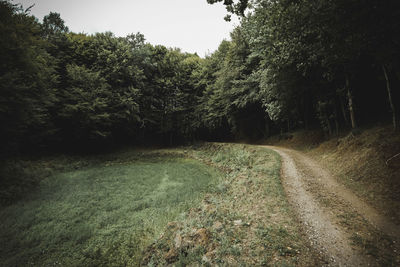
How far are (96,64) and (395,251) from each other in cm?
3035

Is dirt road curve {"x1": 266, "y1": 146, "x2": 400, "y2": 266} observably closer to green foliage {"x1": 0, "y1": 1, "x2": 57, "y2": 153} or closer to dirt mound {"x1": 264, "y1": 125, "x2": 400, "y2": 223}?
dirt mound {"x1": 264, "y1": 125, "x2": 400, "y2": 223}

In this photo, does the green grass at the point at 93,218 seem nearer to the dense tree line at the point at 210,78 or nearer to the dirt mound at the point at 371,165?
the dirt mound at the point at 371,165

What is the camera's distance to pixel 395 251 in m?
3.38

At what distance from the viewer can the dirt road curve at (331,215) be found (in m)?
3.40

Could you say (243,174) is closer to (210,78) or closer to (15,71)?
(15,71)

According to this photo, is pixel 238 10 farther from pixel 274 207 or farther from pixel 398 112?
pixel 398 112

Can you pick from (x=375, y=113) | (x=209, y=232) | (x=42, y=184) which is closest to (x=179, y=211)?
(x=209, y=232)

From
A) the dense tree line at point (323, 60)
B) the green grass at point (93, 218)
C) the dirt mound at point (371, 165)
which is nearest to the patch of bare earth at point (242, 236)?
the green grass at point (93, 218)

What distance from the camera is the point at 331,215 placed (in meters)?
4.75

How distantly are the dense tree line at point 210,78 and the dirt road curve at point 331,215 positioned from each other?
5.25 metres

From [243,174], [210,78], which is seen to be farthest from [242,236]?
[210,78]

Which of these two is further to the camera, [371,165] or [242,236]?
[371,165]

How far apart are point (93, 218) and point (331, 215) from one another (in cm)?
954

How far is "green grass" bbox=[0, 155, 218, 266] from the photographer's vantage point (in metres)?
5.34
